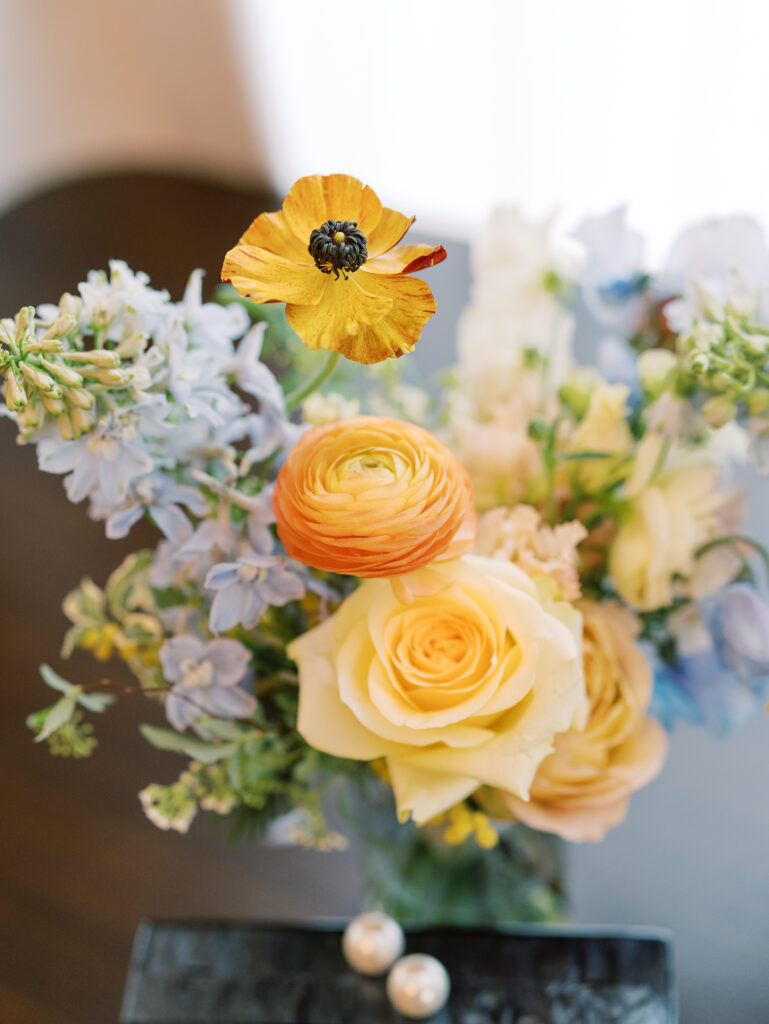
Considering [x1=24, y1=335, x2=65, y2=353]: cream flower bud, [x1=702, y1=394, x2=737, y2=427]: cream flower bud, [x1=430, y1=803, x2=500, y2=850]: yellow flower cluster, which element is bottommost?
[x1=430, y1=803, x2=500, y2=850]: yellow flower cluster

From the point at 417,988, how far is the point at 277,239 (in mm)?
395

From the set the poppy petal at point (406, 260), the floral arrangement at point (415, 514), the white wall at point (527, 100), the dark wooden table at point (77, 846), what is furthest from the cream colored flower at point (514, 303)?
the white wall at point (527, 100)

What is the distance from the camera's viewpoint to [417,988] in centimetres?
53

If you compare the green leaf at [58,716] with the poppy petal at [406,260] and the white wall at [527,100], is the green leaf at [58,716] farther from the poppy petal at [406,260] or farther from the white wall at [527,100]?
the white wall at [527,100]

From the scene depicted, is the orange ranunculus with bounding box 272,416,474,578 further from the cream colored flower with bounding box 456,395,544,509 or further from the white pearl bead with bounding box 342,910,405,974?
the white pearl bead with bounding box 342,910,405,974

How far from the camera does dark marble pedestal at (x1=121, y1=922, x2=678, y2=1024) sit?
0.54 meters

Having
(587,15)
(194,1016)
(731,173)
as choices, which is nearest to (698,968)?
(194,1016)

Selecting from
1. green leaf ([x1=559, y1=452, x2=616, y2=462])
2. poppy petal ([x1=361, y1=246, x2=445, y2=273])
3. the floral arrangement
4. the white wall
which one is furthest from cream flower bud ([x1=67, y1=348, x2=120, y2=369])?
the white wall

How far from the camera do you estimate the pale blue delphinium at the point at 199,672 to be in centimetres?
45

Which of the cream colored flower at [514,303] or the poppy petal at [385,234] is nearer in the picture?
the poppy petal at [385,234]

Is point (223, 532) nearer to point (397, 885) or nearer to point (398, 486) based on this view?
point (398, 486)

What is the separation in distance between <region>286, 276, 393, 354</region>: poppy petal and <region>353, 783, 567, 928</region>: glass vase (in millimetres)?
373

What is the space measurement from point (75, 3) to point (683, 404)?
5.17ft

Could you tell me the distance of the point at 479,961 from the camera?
22.0 inches
